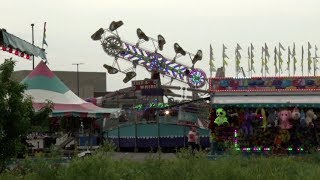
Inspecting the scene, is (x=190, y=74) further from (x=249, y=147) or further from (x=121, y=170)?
(x=121, y=170)

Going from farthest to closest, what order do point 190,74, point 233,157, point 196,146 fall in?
point 190,74, point 196,146, point 233,157

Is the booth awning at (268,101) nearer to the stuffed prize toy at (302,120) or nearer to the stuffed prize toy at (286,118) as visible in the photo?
the stuffed prize toy at (286,118)

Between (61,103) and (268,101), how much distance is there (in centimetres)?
901

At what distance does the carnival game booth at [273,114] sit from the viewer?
23.3 metres

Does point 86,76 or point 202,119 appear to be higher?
point 86,76

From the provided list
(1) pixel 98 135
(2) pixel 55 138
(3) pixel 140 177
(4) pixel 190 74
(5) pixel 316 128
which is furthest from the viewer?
(4) pixel 190 74

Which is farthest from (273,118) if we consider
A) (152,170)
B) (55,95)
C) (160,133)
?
(152,170)

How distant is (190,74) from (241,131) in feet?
102

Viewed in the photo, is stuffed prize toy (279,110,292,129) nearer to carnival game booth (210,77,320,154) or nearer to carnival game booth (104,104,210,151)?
carnival game booth (210,77,320,154)

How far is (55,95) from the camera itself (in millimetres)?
25469

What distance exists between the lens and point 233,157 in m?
12.3

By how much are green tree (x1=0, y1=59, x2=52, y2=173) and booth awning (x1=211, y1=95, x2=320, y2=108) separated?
13.3 meters

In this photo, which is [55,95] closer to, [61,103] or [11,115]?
[61,103]

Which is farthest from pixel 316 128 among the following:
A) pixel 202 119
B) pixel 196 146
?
pixel 202 119
